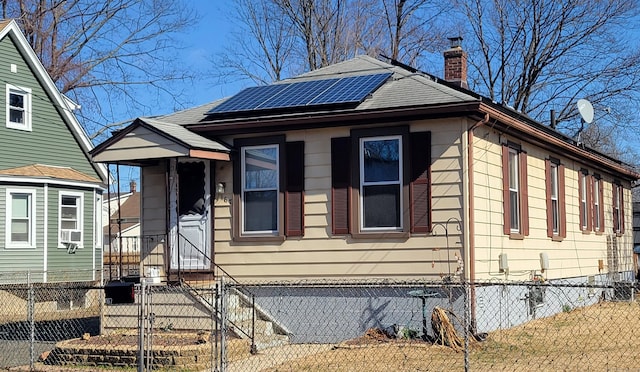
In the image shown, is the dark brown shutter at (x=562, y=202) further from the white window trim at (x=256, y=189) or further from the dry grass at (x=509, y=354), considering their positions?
the white window trim at (x=256, y=189)

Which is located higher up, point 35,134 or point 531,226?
point 35,134

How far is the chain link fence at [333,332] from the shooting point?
10.8 m

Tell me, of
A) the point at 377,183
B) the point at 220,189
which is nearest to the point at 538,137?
the point at 377,183

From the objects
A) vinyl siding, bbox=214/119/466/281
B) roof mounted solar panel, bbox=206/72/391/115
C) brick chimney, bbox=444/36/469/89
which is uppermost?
brick chimney, bbox=444/36/469/89

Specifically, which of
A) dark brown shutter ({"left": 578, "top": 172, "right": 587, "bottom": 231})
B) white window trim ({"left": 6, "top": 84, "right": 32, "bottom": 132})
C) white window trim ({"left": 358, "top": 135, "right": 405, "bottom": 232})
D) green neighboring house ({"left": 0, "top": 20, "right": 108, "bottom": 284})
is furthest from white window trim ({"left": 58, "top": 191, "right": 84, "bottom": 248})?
dark brown shutter ({"left": 578, "top": 172, "right": 587, "bottom": 231})

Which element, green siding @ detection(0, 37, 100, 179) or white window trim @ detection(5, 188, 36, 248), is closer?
white window trim @ detection(5, 188, 36, 248)

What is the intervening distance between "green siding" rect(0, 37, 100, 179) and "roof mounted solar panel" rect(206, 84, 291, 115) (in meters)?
10.9

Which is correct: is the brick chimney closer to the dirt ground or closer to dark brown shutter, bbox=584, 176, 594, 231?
the dirt ground

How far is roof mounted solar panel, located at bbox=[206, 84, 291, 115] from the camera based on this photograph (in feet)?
48.0

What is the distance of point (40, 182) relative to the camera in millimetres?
23750

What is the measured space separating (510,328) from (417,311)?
2097mm

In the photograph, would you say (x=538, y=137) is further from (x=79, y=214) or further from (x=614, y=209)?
(x=79, y=214)

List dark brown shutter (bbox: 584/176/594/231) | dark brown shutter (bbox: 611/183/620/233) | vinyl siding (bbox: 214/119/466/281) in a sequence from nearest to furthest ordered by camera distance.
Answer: vinyl siding (bbox: 214/119/466/281), dark brown shutter (bbox: 584/176/594/231), dark brown shutter (bbox: 611/183/620/233)

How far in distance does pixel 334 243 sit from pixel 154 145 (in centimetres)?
349
